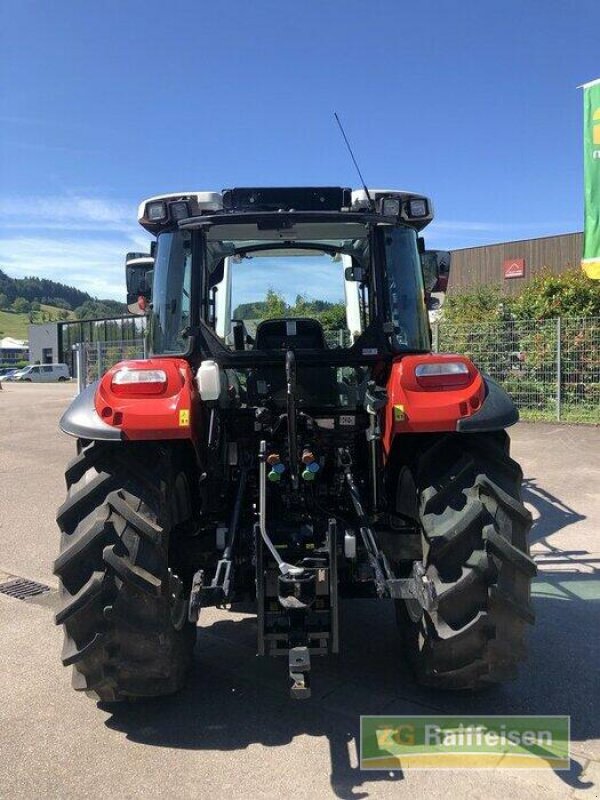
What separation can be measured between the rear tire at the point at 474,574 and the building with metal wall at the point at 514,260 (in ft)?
72.0

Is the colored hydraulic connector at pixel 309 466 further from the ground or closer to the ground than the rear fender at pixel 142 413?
closer to the ground

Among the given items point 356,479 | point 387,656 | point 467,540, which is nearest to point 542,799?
point 467,540

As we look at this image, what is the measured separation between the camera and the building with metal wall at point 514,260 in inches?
993

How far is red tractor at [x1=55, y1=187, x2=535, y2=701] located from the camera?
295 centimetres

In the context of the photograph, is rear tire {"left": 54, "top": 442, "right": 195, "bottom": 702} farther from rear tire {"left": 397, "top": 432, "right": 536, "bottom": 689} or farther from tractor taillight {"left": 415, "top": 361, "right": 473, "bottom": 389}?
tractor taillight {"left": 415, "top": 361, "right": 473, "bottom": 389}

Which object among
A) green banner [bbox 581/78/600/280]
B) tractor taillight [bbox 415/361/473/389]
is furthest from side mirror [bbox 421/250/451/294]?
green banner [bbox 581/78/600/280]

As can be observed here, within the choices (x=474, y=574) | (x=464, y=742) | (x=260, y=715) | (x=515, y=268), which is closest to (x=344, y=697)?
(x=260, y=715)

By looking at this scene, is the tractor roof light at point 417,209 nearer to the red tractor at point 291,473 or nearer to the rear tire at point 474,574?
the red tractor at point 291,473

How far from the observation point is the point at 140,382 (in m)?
3.16

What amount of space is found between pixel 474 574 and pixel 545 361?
10633mm

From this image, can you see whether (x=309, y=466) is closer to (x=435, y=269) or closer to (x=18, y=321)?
(x=435, y=269)

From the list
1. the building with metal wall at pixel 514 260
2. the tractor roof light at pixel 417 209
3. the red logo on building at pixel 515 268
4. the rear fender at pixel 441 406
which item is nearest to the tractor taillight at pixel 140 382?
the rear fender at pixel 441 406

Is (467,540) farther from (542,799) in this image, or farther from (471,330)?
(471,330)

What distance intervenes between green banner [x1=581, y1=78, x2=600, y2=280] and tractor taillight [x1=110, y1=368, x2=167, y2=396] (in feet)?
34.8
